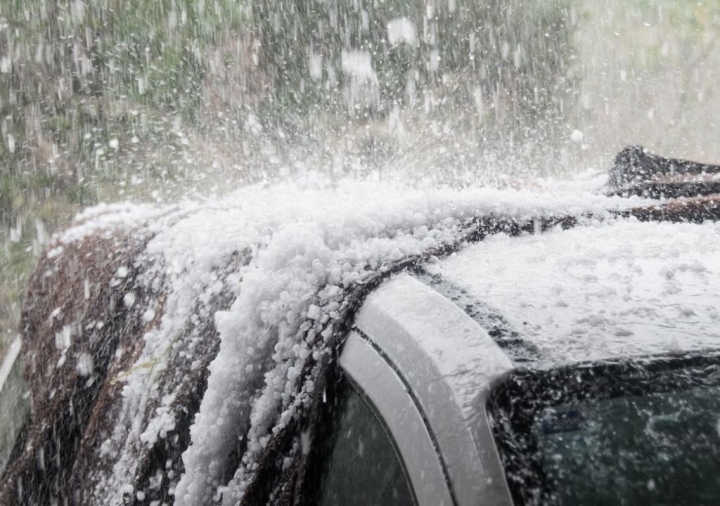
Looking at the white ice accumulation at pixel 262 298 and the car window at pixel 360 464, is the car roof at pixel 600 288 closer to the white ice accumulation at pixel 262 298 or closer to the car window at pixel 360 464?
the white ice accumulation at pixel 262 298

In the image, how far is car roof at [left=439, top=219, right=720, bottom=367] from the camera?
0.98m

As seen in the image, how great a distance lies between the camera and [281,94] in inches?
386

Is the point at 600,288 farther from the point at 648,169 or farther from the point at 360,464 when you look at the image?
the point at 648,169

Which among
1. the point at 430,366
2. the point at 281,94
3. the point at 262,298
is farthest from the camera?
the point at 281,94

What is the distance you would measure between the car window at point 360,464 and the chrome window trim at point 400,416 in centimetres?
3

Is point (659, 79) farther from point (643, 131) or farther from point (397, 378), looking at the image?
point (397, 378)

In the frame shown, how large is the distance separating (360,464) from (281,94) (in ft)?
30.3

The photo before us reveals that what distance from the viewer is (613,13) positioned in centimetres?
1263

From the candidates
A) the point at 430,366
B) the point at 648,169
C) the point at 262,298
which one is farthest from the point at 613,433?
the point at 648,169

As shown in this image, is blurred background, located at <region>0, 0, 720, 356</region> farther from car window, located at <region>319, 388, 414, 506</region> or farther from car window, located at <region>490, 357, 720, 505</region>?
car window, located at <region>490, 357, 720, 505</region>

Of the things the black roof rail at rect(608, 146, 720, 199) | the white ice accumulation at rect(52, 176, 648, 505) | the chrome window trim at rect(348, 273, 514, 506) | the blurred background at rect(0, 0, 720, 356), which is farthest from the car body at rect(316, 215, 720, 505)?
the blurred background at rect(0, 0, 720, 356)

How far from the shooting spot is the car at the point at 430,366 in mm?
865

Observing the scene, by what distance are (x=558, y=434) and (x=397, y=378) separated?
0.90ft

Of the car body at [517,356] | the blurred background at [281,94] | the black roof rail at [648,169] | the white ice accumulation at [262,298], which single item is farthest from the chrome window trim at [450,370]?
the blurred background at [281,94]
